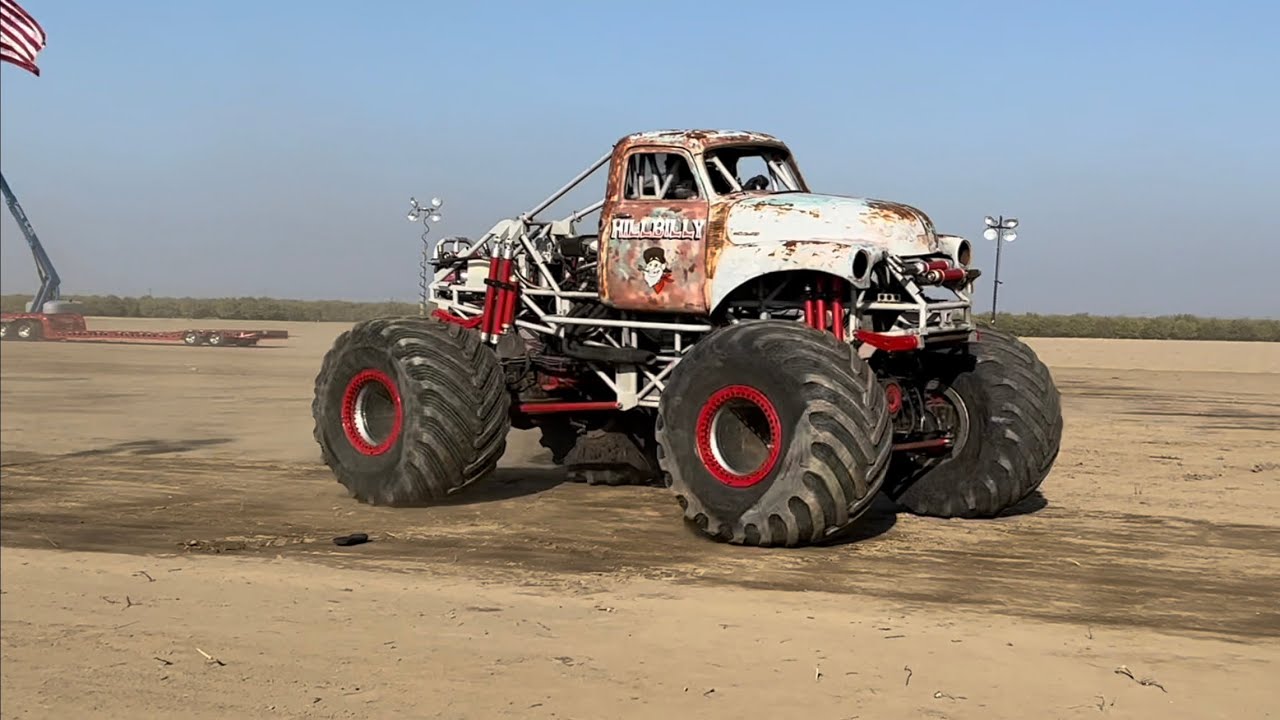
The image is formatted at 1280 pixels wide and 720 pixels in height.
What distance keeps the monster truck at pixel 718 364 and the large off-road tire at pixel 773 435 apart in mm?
15

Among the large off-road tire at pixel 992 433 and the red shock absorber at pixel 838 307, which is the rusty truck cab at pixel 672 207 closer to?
the red shock absorber at pixel 838 307

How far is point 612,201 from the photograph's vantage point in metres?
11.9

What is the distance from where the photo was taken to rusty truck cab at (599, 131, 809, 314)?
1128 cm

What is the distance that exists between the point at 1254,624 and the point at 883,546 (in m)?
2.89

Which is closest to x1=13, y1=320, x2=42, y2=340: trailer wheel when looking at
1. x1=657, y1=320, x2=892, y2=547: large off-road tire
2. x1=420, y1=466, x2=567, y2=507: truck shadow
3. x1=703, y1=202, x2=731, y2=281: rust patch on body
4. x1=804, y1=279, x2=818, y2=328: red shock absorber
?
x1=420, y1=466, x2=567, y2=507: truck shadow

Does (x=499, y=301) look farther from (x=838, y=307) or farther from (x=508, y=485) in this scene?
(x=838, y=307)

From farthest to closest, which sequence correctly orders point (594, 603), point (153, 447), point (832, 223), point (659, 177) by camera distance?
point (153, 447), point (659, 177), point (832, 223), point (594, 603)

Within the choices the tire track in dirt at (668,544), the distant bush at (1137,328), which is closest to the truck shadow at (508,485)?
the tire track in dirt at (668,544)

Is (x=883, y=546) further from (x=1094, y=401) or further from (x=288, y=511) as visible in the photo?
(x=1094, y=401)

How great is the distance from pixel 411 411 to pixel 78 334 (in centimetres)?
3379

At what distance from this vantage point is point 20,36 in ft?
29.5

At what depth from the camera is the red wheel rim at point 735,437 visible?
32.9ft

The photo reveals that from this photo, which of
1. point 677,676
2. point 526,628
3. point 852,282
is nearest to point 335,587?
point 526,628

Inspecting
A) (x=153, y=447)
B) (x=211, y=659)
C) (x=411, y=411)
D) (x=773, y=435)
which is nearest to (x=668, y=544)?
(x=773, y=435)
